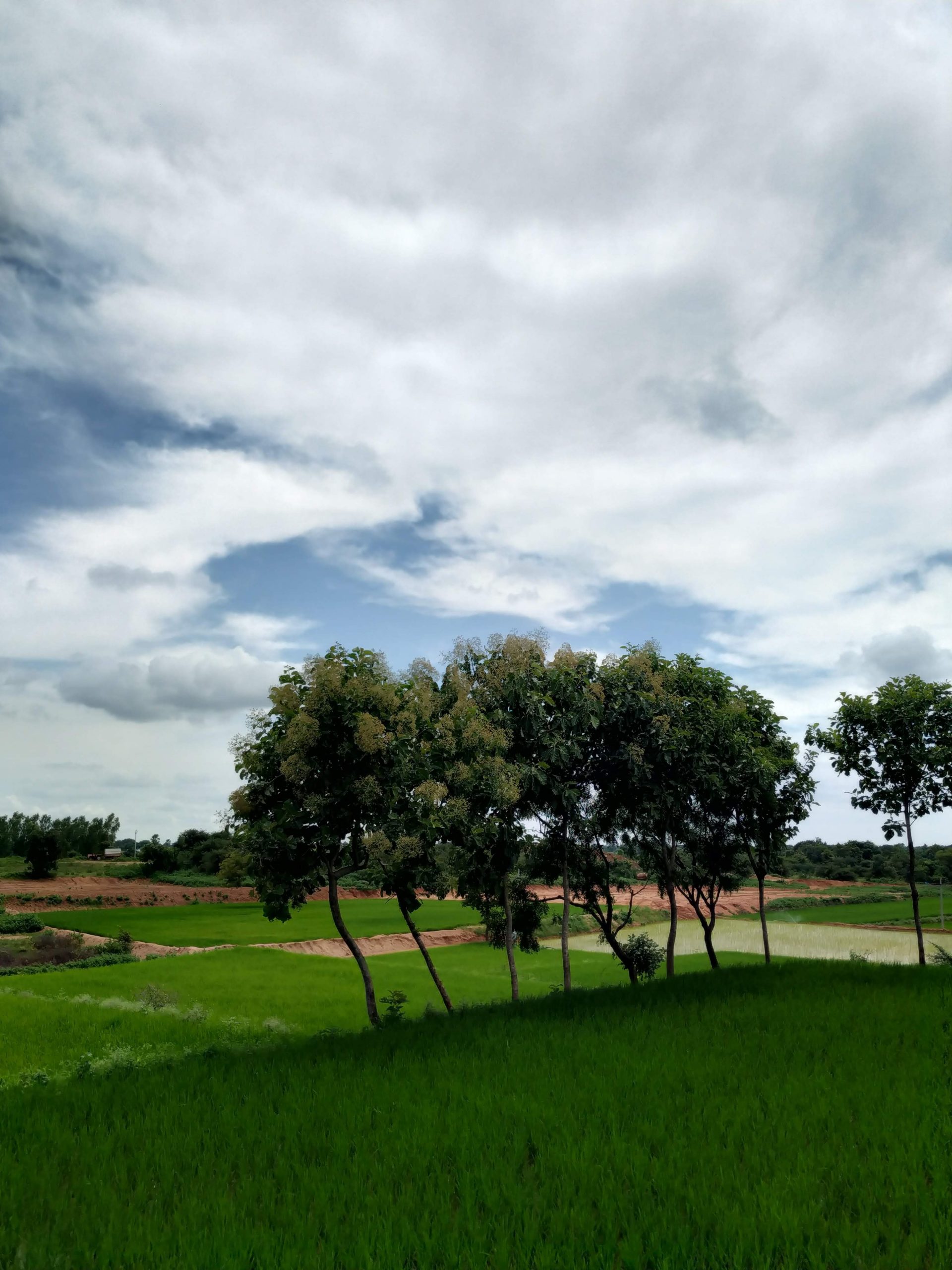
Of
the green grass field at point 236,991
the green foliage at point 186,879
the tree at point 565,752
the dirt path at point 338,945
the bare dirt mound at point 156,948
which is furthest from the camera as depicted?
the green foliage at point 186,879

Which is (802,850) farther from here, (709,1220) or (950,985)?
(709,1220)

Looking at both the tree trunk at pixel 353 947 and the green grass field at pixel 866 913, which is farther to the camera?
the green grass field at pixel 866 913

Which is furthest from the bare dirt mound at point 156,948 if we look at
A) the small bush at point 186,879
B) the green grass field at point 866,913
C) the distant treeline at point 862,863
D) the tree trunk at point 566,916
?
the distant treeline at point 862,863

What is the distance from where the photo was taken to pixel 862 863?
348 feet

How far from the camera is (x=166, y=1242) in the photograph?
18.7 feet

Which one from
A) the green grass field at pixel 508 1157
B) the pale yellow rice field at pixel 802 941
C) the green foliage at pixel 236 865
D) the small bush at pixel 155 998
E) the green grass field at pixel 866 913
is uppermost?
the green foliage at pixel 236 865

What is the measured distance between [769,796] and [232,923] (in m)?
41.0

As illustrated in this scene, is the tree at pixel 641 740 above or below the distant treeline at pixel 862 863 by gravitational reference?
above

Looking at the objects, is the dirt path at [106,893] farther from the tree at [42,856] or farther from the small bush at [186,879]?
the tree at [42,856]

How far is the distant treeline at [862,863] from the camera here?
90500mm

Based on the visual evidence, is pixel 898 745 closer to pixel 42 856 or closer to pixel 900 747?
pixel 900 747

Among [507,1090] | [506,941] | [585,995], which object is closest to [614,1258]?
[507,1090]

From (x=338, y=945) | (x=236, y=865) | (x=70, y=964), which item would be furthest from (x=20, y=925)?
(x=236, y=865)

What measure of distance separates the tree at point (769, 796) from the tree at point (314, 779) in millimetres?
12246
